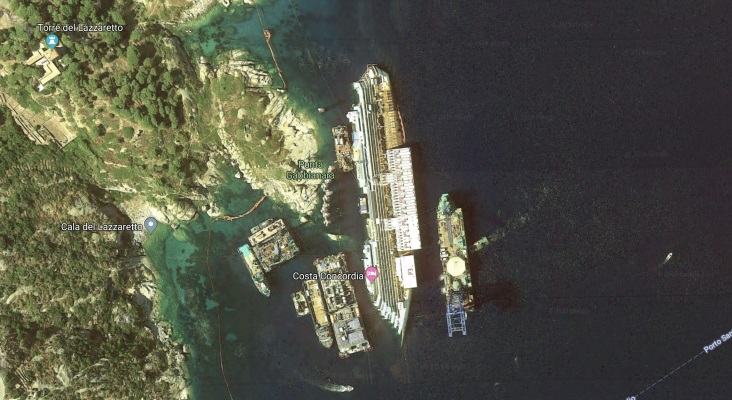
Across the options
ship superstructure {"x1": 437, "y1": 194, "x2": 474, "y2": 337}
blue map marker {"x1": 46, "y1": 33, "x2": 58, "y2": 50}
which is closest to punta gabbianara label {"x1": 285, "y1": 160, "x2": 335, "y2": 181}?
ship superstructure {"x1": 437, "y1": 194, "x2": 474, "y2": 337}

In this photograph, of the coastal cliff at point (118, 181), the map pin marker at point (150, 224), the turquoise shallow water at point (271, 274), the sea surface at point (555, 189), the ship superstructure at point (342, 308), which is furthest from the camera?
the map pin marker at point (150, 224)

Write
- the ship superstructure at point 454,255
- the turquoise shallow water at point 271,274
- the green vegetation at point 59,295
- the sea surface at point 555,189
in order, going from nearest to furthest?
1. the green vegetation at point 59,295
2. the ship superstructure at point 454,255
3. the sea surface at point 555,189
4. the turquoise shallow water at point 271,274

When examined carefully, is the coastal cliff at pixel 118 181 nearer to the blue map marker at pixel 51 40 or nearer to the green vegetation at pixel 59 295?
the green vegetation at pixel 59 295

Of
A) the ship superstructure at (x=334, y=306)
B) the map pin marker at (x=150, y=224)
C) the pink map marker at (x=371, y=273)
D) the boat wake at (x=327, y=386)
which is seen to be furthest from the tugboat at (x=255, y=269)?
the pink map marker at (x=371, y=273)

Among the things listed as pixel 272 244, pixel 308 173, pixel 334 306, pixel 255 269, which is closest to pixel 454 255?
pixel 334 306

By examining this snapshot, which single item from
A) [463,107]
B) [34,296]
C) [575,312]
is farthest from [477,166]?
[34,296]

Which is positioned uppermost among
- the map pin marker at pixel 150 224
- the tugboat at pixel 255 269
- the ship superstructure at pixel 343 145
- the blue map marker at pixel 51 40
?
the blue map marker at pixel 51 40

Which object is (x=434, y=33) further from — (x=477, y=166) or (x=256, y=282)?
(x=256, y=282)
